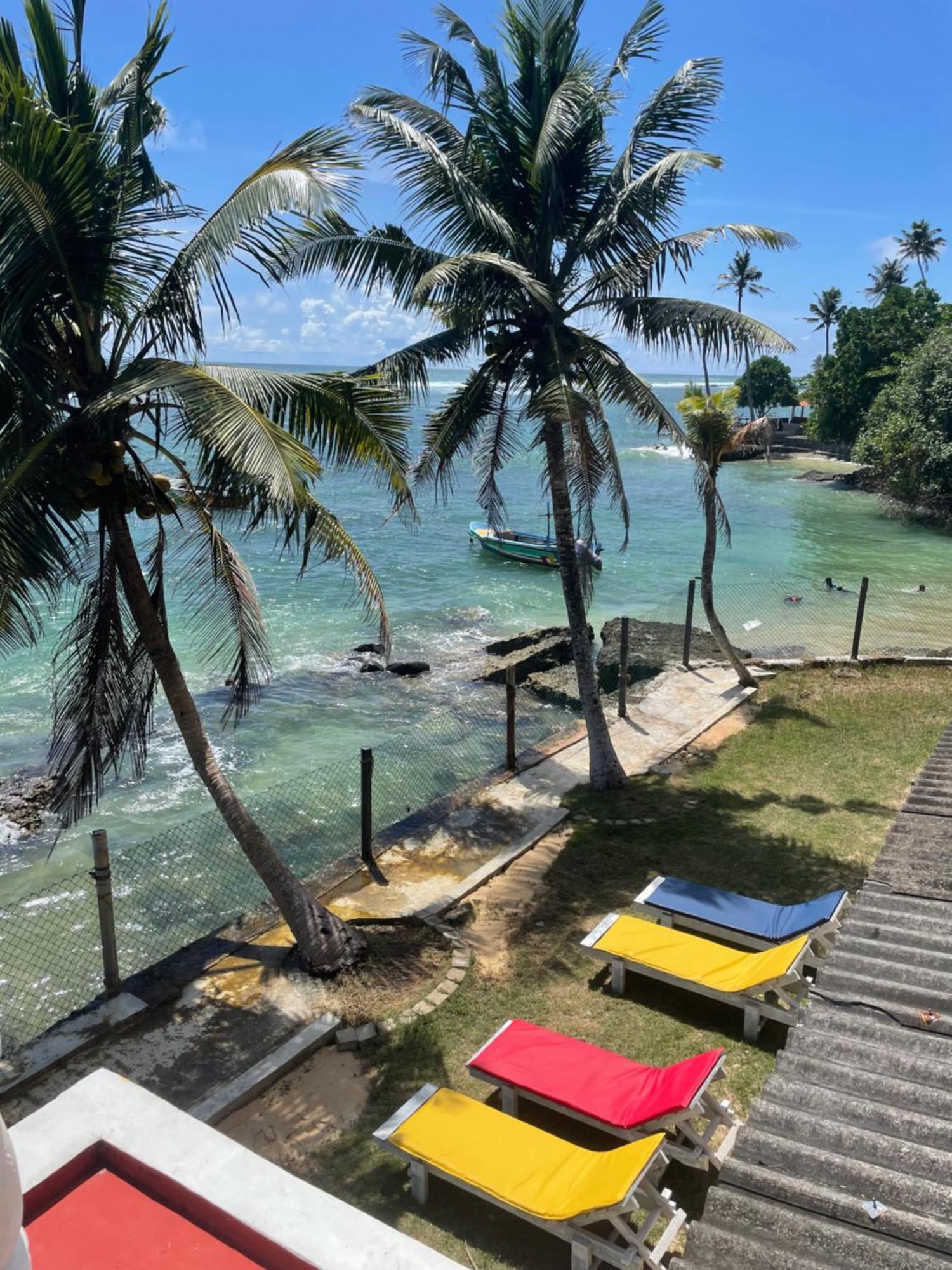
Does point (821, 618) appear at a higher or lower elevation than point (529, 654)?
higher

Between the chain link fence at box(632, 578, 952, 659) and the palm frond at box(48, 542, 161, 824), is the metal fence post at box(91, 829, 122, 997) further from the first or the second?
the chain link fence at box(632, 578, 952, 659)

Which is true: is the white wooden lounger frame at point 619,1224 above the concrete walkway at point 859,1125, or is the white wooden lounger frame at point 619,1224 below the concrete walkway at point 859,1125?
below

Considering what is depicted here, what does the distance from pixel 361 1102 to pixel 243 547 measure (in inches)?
1384

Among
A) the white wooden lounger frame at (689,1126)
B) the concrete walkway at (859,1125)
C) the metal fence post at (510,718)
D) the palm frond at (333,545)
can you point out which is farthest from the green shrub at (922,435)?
the concrete walkway at (859,1125)

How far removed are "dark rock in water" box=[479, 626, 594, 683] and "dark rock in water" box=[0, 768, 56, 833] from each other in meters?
8.85

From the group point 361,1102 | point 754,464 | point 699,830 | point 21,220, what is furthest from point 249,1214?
point 754,464

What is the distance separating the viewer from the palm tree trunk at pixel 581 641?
11.0 m

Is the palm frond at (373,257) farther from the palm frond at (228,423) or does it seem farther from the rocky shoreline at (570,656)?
the rocky shoreline at (570,656)

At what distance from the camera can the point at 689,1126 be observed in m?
5.45

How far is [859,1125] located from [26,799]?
43.9ft

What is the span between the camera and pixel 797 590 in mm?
28859

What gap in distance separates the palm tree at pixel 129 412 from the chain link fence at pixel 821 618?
1251 centimetres

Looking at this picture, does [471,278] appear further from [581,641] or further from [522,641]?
[522,641]

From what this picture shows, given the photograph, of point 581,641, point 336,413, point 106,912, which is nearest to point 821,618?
point 581,641
